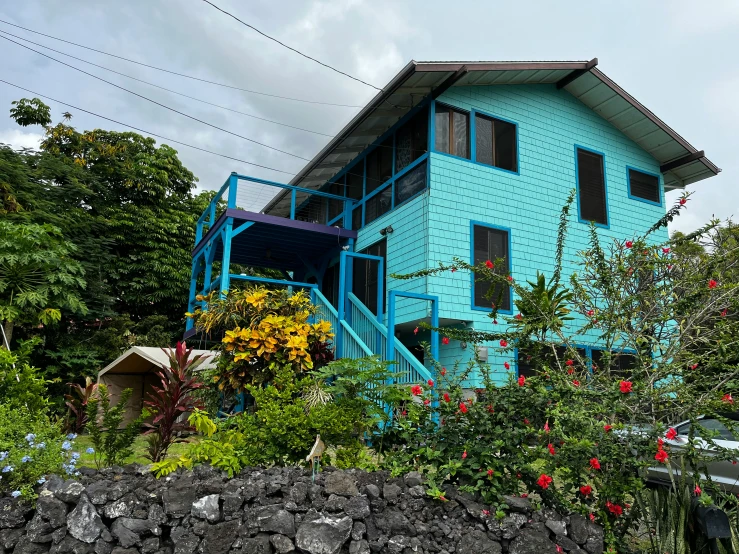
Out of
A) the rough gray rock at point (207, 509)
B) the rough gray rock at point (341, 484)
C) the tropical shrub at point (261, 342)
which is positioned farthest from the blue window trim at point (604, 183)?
the rough gray rock at point (207, 509)

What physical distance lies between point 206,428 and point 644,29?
10.3 m

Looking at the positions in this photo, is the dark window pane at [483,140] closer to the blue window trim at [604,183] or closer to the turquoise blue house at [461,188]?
the turquoise blue house at [461,188]

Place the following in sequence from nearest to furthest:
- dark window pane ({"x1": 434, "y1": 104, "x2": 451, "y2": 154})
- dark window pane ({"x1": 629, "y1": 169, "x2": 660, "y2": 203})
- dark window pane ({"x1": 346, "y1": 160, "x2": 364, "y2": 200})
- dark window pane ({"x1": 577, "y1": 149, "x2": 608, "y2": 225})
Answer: dark window pane ({"x1": 434, "y1": 104, "x2": 451, "y2": 154}) → dark window pane ({"x1": 577, "y1": 149, "x2": 608, "y2": 225}) → dark window pane ({"x1": 629, "y1": 169, "x2": 660, "y2": 203}) → dark window pane ({"x1": 346, "y1": 160, "x2": 364, "y2": 200})

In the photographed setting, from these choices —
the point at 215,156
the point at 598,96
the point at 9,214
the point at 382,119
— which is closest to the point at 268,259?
the point at 215,156

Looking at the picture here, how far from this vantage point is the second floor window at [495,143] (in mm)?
10484

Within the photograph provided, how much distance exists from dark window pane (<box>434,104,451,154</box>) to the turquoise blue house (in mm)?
28

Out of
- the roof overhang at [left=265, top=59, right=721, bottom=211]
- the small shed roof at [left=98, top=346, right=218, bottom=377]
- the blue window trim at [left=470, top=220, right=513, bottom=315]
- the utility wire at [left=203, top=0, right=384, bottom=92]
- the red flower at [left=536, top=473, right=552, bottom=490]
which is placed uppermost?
the utility wire at [left=203, top=0, right=384, bottom=92]

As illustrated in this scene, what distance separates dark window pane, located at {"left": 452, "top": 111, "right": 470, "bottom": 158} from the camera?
10172 millimetres

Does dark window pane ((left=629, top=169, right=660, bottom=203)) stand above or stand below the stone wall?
above

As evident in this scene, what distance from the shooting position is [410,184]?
10477 mm

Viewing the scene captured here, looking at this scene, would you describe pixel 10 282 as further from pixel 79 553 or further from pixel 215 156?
pixel 79 553

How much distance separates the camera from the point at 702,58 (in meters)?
11.2

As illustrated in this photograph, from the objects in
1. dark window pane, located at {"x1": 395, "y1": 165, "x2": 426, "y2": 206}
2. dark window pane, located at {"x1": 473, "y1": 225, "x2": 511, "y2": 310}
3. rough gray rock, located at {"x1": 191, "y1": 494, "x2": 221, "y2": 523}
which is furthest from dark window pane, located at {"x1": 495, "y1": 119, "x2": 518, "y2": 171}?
rough gray rock, located at {"x1": 191, "y1": 494, "x2": 221, "y2": 523}

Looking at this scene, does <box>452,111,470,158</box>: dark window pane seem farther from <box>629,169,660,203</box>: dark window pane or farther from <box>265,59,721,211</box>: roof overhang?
<box>629,169,660,203</box>: dark window pane
